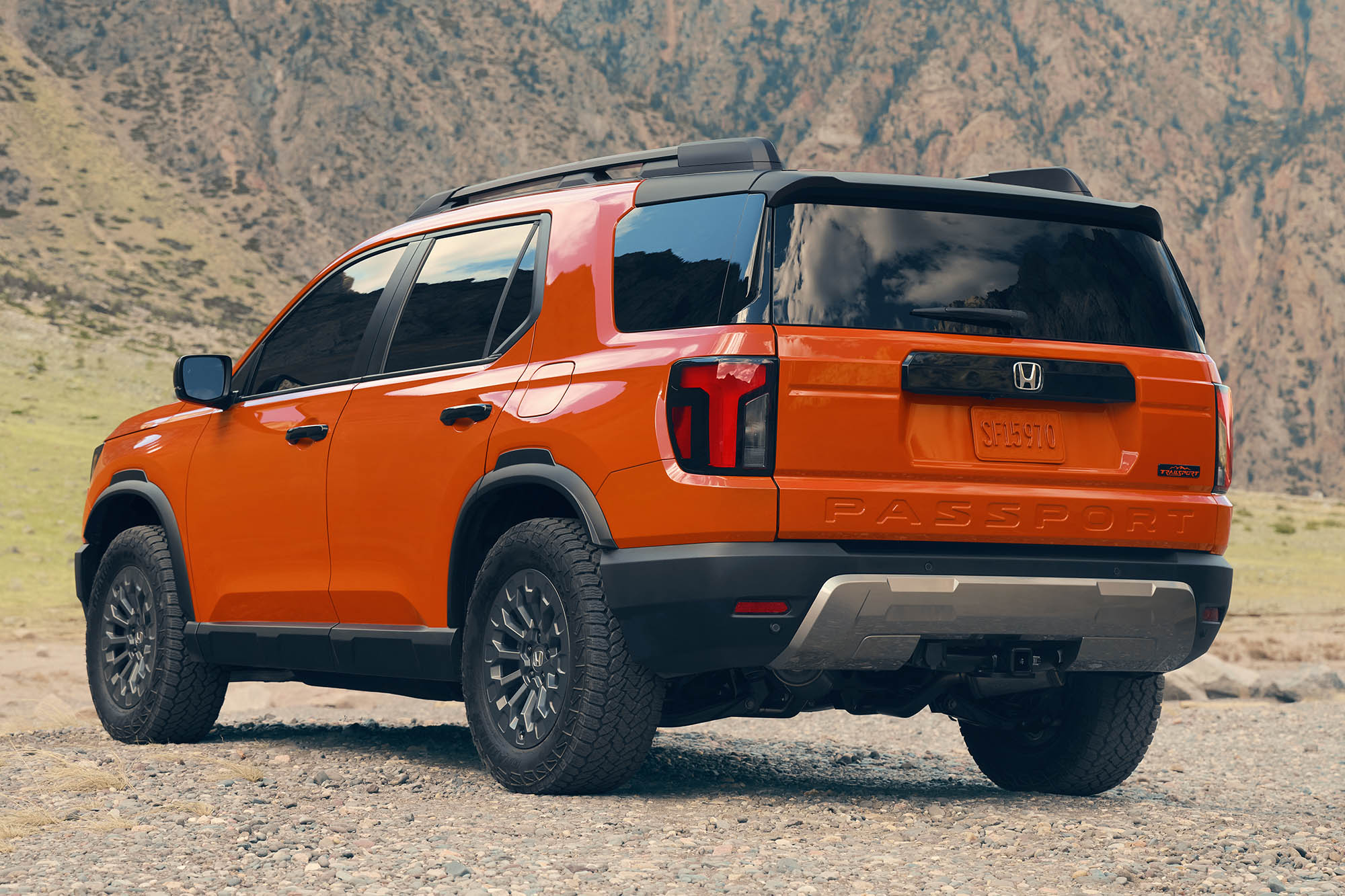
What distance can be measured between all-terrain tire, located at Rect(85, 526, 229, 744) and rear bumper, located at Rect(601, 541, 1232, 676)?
9.51ft

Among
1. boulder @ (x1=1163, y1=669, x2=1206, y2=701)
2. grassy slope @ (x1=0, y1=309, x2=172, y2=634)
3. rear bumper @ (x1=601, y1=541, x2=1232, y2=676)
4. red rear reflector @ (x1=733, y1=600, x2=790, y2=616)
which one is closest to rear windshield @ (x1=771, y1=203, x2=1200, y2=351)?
rear bumper @ (x1=601, y1=541, x2=1232, y2=676)

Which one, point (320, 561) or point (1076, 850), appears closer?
point (1076, 850)

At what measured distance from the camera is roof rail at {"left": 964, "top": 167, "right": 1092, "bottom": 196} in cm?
593

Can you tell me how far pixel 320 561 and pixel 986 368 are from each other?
2.81m

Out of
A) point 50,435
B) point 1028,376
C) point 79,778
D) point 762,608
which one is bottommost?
point 50,435

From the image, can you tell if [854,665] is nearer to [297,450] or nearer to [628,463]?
[628,463]

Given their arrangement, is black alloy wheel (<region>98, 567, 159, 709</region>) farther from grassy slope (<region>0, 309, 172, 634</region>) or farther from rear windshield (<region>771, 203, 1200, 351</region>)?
grassy slope (<region>0, 309, 172, 634</region>)

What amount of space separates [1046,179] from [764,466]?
1.91 metres

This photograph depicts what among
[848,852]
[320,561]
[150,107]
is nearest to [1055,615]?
[848,852]

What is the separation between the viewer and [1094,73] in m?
77.3

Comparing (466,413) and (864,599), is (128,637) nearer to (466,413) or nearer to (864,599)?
(466,413)

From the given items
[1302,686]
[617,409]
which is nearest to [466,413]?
[617,409]

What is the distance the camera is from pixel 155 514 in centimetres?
766

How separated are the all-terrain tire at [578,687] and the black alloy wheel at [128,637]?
2.48 metres
